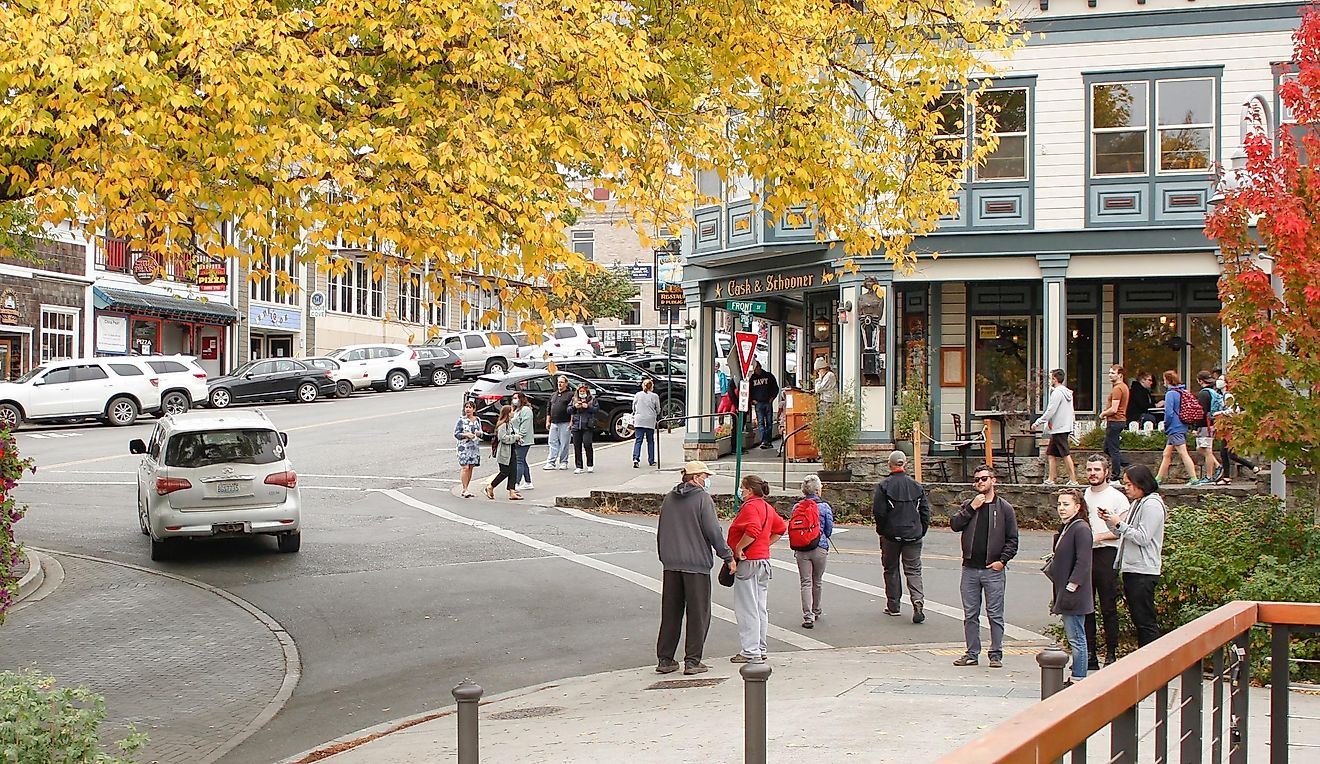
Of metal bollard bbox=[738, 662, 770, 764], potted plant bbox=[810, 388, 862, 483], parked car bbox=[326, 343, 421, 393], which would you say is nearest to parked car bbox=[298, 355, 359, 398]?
parked car bbox=[326, 343, 421, 393]

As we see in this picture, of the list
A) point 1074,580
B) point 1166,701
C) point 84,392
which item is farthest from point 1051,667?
point 84,392

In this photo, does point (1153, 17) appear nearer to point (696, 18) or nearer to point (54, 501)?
point (696, 18)

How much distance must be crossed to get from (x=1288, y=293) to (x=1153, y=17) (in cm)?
1394

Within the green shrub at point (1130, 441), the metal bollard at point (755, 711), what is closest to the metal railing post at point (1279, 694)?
the metal bollard at point (755, 711)

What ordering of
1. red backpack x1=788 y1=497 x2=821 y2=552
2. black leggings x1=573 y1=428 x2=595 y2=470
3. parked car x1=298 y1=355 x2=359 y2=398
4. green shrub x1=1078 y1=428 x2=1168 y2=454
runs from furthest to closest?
1. parked car x1=298 y1=355 x2=359 y2=398
2. black leggings x1=573 y1=428 x2=595 y2=470
3. green shrub x1=1078 y1=428 x2=1168 y2=454
4. red backpack x1=788 y1=497 x2=821 y2=552

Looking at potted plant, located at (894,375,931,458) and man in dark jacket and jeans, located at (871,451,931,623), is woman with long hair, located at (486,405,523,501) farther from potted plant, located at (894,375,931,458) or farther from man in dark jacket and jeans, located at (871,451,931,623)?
man in dark jacket and jeans, located at (871,451,931,623)

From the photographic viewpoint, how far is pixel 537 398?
2970 centimetres

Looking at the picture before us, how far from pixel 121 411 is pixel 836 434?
2007 centimetres

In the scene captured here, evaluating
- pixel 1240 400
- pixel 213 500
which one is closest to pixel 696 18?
pixel 1240 400

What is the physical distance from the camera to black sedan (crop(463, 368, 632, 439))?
28.8 m

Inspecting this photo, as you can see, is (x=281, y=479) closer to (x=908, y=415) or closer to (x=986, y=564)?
(x=986, y=564)

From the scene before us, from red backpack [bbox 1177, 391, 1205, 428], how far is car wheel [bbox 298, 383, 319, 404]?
27.3 metres

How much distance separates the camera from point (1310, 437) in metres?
9.85

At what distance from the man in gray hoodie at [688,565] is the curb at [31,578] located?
7.09 metres
